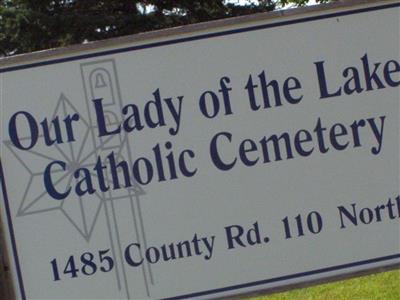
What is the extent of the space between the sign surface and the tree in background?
13215 mm

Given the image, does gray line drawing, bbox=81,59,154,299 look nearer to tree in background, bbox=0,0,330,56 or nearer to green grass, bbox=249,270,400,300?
green grass, bbox=249,270,400,300

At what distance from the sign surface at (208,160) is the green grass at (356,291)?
214 centimetres

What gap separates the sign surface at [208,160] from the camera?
12.1ft

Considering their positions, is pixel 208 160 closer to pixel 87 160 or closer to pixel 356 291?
pixel 87 160

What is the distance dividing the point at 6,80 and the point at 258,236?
1.22 metres

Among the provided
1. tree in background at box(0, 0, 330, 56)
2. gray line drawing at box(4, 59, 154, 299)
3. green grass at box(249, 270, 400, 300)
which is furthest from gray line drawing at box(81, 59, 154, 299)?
tree in background at box(0, 0, 330, 56)

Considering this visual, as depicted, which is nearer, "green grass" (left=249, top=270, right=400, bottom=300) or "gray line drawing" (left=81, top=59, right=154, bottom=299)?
"gray line drawing" (left=81, top=59, right=154, bottom=299)

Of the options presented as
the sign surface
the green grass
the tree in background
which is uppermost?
the tree in background

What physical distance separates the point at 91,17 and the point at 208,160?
44.6 feet

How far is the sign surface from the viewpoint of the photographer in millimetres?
3689

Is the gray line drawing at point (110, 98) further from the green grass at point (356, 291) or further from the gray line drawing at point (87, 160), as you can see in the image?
the green grass at point (356, 291)

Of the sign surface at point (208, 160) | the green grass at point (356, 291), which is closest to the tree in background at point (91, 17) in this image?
the green grass at point (356, 291)

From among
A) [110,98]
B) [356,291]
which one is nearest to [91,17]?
[356,291]

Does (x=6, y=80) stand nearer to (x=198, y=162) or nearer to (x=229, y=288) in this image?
(x=198, y=162)
